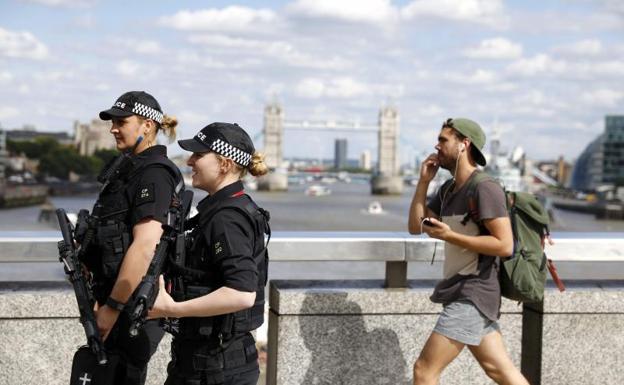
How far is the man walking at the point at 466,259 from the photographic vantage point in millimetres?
3332

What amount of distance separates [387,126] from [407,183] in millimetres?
18254

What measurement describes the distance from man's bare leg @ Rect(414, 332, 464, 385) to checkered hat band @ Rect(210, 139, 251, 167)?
1064mm

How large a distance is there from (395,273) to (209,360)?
161 cm

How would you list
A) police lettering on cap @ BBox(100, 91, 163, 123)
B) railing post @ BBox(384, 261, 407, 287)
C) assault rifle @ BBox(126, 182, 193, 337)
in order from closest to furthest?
assault rifle @ BBox(126, 182, 193, 337) → police lettering on cap @ BBox(100, 91, 163, 123) → railing post @ BBox(384, 261, 407, 287)

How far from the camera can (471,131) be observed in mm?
3447

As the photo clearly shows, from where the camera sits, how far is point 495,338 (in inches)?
137

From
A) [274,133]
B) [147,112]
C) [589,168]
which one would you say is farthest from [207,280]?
[274,133]

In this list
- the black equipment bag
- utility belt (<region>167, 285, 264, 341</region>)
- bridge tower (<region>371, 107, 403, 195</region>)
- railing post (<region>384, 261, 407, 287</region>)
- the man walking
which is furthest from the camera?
A: bridge tower (<region>371, 107, 403, 195</region>)

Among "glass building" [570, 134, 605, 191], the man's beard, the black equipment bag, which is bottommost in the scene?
"glass building" [570, 134, 605, 191]

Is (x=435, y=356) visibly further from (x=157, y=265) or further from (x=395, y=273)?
(x=157, y=265)

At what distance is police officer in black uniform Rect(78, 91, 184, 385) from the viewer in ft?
9.18

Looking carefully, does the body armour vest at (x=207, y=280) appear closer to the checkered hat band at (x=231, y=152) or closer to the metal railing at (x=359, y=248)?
the checkered hat band at (x=231, y=152)

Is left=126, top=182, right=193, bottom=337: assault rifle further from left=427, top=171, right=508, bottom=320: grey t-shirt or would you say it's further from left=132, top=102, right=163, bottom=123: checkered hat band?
left=427, top=171, right=508, bottom=320: grey t-shirt

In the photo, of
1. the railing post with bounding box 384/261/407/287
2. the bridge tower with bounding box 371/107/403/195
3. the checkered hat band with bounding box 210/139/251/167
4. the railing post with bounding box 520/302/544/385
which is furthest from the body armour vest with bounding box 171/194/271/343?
the bridge tower with bounding box 371/107/403/195
